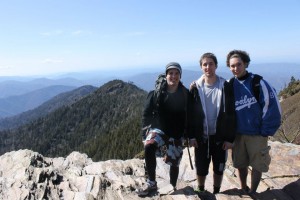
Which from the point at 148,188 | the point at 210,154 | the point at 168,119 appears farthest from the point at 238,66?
the point at 148,188

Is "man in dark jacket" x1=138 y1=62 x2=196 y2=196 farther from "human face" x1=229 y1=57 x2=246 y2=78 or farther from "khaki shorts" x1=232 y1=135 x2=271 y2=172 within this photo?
"khaki shorts" x1=232 y1=135 x2=271 y2=172

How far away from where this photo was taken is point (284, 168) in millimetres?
10578

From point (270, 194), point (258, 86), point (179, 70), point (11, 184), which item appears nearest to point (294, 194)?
point (270, 194)

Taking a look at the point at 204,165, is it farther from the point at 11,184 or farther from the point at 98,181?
the point at 11,184

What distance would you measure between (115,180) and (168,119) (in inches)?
153

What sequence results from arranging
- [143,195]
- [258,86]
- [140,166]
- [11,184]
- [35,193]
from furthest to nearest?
[140,166] < [11,184] < [35,193] < [143,195] < [258,86]

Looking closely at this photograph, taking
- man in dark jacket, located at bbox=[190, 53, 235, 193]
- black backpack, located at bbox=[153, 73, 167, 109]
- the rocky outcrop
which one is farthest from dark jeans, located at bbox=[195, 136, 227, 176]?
black backpack, located at bbox=[153, 73, 167, 109]

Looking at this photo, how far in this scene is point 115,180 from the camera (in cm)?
1016

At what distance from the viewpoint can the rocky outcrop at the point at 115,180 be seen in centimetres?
827

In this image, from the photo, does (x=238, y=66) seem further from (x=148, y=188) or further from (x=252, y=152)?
(x=148, y=188)

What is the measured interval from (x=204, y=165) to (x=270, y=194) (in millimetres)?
1924

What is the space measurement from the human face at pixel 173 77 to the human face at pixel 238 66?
1341mm

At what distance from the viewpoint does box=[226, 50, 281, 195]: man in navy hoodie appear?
699 cm

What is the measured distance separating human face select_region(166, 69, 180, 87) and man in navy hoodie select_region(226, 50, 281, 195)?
136cm
